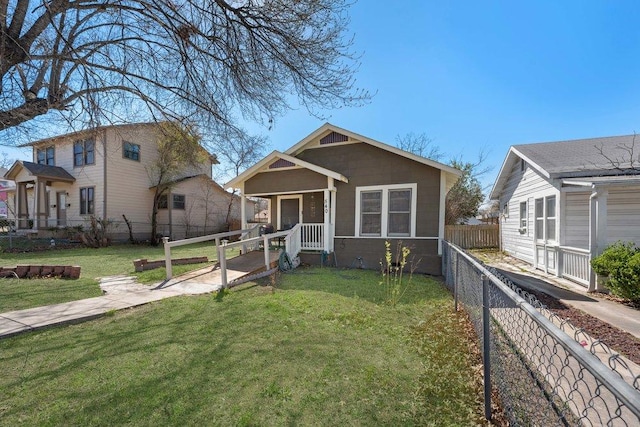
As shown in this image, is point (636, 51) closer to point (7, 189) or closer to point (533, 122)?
point (533, 122)

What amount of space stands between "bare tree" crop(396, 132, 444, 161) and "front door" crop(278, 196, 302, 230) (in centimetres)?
1727

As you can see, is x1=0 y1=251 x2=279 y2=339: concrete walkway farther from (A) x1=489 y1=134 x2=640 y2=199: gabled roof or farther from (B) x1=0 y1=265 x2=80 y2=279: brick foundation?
(A) x1=489 y1=134 x2=640 y2=199: gabled roof

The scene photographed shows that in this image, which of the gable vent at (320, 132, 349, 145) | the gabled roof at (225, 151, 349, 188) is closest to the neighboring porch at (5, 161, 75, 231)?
the gabled roof at (225, 151, 349, 188)

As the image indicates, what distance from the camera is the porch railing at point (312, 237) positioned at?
32.3ft

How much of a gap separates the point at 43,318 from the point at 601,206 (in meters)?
11.2

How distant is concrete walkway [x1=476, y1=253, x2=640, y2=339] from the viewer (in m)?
4.75

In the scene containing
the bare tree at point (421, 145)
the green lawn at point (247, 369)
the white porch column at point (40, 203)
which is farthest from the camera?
the bare tree at point (421, 145)

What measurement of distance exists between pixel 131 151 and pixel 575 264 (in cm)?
2169

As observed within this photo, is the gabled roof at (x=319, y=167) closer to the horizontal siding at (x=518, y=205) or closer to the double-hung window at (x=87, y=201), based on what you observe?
the horizontal siding at (x=518, y=205)

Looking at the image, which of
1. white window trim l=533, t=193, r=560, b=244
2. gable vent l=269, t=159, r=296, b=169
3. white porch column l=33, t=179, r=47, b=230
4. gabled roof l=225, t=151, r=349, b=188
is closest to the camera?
white window trim l=533, t=193, r=560, b=244

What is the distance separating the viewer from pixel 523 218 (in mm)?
11688

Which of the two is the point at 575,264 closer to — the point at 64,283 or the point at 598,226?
the point at 598,226

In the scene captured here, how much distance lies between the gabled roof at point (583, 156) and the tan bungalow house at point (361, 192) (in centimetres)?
275

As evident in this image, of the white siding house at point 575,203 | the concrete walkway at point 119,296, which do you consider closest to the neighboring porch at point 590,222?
the white siding house at point 575,203
